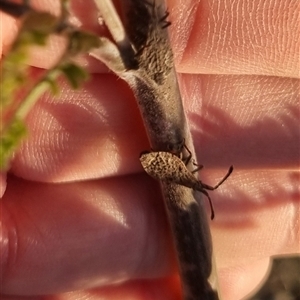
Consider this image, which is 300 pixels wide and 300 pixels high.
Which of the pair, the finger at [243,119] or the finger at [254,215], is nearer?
the finger at [243,119]

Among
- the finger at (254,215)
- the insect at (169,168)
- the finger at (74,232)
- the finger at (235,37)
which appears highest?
the finger at (235,37)

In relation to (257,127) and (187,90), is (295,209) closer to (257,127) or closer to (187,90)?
(257,127)

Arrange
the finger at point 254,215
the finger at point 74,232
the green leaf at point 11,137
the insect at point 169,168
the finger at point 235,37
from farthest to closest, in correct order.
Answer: the finger at point 254,215
the finger at point 74,232
the finger at point 235,37
the insect at point 169,168
the green leaf at point 11,137

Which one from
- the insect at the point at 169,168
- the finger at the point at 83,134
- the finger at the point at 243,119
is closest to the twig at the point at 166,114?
the insect at the point at 169,168

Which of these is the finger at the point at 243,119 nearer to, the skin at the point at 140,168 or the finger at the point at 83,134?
the skin at the point at 140,168

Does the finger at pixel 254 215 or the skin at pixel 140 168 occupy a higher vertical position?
the skin at pixel 140 168

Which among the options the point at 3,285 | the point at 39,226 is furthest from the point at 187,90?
the point at 3,285

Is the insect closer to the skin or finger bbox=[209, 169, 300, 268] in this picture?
the skin
